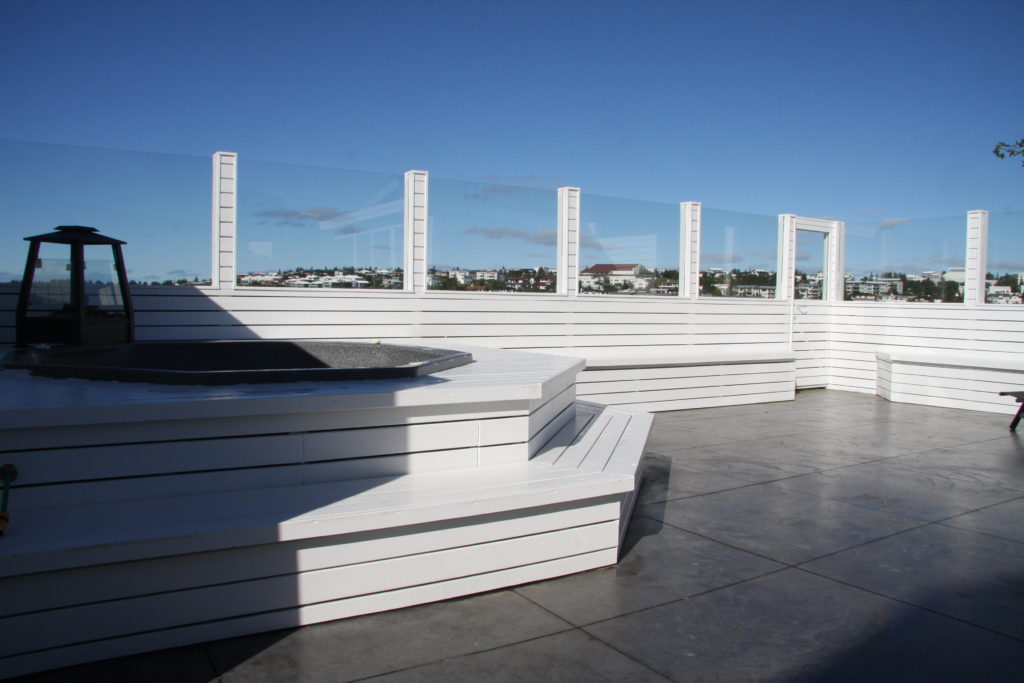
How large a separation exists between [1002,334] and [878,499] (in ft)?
18.0

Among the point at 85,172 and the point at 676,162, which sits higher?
the point at 676,162

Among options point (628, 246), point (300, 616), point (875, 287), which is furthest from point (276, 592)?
point (875, 287)

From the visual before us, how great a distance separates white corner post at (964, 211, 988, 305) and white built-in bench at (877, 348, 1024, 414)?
0.71 meters

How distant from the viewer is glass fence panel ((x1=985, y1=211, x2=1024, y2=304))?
8.12m

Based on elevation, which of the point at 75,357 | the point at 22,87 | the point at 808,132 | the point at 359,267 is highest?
the point at 808,132

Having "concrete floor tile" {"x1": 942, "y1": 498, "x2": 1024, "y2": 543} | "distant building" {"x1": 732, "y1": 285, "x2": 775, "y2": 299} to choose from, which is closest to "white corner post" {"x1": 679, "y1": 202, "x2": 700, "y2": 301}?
"distant building" {"x1": 732, "y1": 285, "x2": 775, "y2": 299}

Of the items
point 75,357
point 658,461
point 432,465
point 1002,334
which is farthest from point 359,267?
point 1002,334

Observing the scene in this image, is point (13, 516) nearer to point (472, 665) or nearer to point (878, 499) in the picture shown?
point (472, 665)

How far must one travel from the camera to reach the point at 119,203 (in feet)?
17.7

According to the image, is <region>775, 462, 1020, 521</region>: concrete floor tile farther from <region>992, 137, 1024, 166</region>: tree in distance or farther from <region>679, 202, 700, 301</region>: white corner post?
<region>992, 137, 1024, 166</region>: tree in distance

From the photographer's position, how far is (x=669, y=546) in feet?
10.4

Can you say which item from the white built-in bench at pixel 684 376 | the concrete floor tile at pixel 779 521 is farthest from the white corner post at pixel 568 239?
the concrete floor tile at pixel 779 521

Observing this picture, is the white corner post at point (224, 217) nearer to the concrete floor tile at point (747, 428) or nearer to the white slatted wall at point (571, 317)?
the white slatted wall at point (571, 317)

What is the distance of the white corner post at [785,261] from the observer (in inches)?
361
